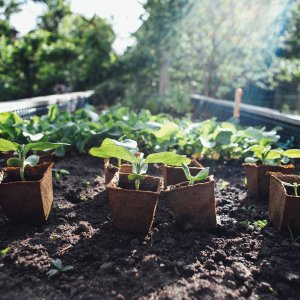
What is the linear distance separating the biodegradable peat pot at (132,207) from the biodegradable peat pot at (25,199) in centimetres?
33

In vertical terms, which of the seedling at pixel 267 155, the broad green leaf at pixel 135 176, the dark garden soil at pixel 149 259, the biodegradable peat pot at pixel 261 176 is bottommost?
the dark garden soil at pixel 149 259

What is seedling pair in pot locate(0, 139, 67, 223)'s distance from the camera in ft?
4.71

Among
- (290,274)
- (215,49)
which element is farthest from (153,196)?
(215,49)

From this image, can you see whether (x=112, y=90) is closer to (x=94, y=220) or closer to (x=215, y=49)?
(x=215, y=49)

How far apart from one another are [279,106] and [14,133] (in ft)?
25.6

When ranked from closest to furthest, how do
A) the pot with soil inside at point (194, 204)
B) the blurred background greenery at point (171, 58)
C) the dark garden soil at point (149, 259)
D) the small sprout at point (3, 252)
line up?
1. the dark garden soil at point (149, 259)
2. the small sprout at point (3, 252)
3. the pot with soil inside at point (194, 204)
4. the blurred background greenery at point (171, 58)

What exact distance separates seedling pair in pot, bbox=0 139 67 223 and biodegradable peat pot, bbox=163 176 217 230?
1.91 feet

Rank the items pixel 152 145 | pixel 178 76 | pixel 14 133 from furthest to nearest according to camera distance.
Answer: pixel 178 76, pixel 152 145, pixel 14 133

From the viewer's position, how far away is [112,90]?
22.3ft

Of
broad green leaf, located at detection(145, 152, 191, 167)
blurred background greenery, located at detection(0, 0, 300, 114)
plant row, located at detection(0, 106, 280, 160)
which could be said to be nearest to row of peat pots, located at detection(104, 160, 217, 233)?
broad green leaf, located at detection(145, 152, 191, 167)

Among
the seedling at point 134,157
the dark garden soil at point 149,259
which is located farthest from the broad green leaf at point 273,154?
the seedling at point 134,157

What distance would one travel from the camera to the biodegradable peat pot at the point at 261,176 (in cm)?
185

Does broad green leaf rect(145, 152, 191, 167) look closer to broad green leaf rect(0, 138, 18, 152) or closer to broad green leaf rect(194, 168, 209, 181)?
broad green leaf rect(194, 168, 209, 181)

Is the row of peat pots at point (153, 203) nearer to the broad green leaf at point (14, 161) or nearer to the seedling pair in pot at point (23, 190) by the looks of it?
the seedling pair in pot at point (23, 190)
